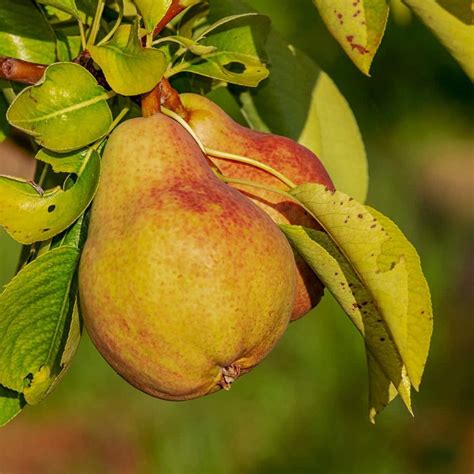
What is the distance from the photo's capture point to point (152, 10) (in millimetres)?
889

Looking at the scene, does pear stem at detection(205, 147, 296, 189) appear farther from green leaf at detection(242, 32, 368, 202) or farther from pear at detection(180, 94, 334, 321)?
green leaf at detection(242, 32, 368, 202)

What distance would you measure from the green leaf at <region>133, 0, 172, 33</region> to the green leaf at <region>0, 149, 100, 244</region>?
13 cm

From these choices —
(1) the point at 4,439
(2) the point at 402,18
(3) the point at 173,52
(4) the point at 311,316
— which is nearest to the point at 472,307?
(4) the point at 311,316

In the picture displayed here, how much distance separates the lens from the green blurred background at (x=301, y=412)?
3.95 m

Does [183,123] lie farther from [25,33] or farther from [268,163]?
[25,33]

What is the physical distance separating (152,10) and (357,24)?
180mm

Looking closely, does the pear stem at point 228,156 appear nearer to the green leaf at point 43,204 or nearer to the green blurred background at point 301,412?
the green leaf at point 43,204

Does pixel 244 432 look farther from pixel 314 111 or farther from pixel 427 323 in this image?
pixel 427 323

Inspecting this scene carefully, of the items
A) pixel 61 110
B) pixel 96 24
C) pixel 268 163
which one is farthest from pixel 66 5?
pixel 268 163

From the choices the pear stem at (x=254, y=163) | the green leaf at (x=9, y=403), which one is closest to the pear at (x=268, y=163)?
the pear stem at (x=254, y=163)

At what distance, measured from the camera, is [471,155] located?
7.88 metres

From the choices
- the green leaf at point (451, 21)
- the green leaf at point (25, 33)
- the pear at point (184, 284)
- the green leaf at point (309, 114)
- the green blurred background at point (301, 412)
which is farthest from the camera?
the green blurred background at point (301, 412)

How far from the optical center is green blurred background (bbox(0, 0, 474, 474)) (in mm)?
3947

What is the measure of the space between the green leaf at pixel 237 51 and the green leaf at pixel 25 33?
0.16 meters
